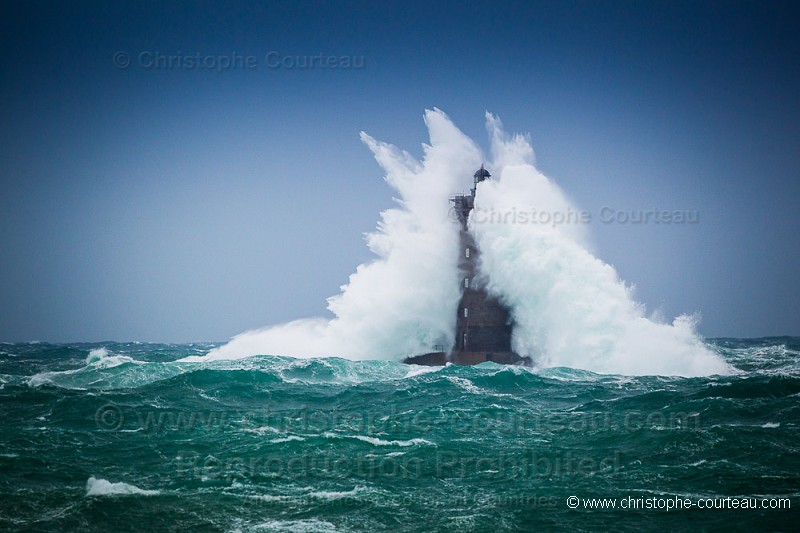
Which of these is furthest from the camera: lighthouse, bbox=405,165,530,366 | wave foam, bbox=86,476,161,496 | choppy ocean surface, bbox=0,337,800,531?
lighthouse, bbox=405,165,530,366

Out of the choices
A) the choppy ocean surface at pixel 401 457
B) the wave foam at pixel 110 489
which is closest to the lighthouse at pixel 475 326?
the choppy ocean surface at pixel 401 457

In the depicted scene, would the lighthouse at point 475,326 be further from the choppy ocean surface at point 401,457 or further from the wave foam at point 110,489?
the wave foam at point 110,489

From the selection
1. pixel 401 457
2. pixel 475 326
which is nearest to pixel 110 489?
pixel 401 457

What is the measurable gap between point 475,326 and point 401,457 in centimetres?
1985

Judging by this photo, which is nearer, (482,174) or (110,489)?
(110,489)

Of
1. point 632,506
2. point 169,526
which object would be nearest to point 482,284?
point 632,506

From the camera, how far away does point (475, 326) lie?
31312 mm

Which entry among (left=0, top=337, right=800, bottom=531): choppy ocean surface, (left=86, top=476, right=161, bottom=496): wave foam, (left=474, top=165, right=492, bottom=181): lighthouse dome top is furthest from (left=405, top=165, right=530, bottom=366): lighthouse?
(left=86, top=476, right=161, bottom=496): wave foam

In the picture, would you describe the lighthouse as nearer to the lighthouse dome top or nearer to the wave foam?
the lighthouse dome top

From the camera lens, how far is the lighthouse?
30734mm

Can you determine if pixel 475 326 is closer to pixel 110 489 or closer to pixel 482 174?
pixel 482 174

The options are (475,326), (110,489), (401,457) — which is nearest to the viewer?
(110,489)

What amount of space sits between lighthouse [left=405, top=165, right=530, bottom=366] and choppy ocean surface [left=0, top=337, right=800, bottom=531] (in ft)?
33.2

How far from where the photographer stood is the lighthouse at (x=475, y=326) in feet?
101
